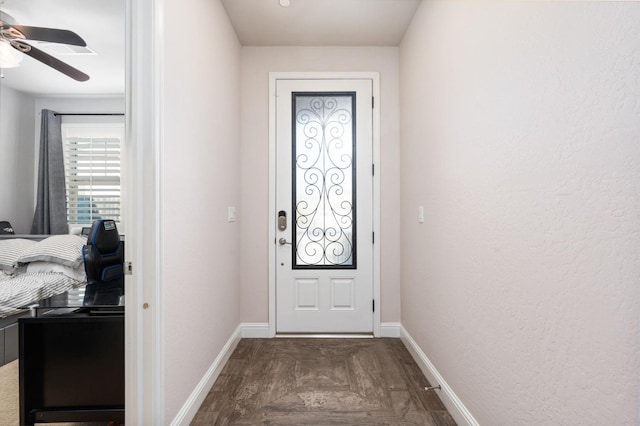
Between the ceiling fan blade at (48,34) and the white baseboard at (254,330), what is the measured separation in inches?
97.2

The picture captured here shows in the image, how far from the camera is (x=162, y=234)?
1424 mm

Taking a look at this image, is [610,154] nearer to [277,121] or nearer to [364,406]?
[364,406]

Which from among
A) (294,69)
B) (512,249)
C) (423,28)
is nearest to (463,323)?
(512,249)

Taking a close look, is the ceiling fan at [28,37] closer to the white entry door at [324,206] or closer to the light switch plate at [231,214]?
the light switch plate at [231,214]

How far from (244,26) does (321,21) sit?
0.67 meters

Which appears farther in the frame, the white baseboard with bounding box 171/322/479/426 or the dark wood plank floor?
the dark wood plank floor

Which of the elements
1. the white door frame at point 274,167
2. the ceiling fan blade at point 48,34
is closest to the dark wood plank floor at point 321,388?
the white door frame at point 274,167

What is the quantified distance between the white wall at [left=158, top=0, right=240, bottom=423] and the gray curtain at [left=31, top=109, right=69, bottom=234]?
29.6 inches

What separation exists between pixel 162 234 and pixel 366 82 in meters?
2.35

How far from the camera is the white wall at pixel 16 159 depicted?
1345 mm

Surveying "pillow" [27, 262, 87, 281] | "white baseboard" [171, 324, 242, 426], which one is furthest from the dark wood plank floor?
"pillow" [27, 262, 87, 281]

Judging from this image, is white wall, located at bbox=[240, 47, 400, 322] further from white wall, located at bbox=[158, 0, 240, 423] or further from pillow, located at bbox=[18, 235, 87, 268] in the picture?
pillow, located at bbox=[18, 235, 87, 268]

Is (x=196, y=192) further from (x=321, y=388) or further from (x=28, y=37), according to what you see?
(x=321, y=388)

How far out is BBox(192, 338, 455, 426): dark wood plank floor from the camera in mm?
1756
